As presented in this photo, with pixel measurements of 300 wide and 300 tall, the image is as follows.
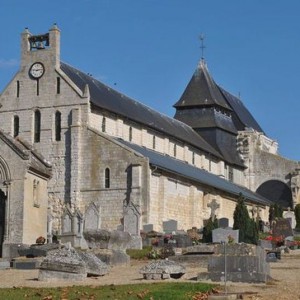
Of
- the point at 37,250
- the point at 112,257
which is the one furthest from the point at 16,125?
the point at 112,257

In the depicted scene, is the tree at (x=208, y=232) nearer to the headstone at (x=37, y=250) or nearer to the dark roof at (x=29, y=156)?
the dark roof at (x=29, y=156)

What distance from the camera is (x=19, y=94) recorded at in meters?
53.0

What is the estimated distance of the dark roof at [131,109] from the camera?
53.5 metres

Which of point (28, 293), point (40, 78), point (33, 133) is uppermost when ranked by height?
point (40, 78)

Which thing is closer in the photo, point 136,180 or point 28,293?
point 28,293

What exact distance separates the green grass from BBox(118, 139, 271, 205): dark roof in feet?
103

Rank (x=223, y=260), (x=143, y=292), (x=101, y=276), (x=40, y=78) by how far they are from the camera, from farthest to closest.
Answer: (x=40, y=78) < (x=101, y=276) < (x=223, y=260) < (x=143, y=292)

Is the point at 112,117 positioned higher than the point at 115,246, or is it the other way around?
the point at 112,117

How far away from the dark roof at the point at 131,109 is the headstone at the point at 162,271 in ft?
101

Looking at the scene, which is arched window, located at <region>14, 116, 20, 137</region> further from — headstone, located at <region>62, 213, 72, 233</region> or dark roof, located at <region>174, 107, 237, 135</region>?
dark roof, located at <region>174, 107, 237, 135</region>

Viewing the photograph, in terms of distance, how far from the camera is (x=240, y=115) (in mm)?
77938

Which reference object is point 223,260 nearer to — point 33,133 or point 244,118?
point 33,133

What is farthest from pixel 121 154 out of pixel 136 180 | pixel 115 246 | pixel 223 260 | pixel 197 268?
pixel 223 260

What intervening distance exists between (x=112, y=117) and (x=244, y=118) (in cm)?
2724
